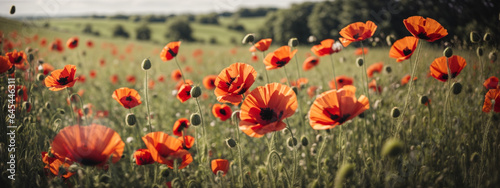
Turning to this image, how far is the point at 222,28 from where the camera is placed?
92.4 ft

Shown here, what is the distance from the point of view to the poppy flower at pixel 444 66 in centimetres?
144

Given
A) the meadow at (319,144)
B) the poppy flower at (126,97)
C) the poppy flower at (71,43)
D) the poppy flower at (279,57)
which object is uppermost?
the poppy flower at (71,43)

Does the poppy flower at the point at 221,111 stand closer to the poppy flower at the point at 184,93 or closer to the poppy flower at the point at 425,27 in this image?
the poppy flower at the point at 184,93

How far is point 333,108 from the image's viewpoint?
1.02 meters

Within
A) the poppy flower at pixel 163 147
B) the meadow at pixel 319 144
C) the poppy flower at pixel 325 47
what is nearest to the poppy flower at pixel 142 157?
the meadow at pixel 319 144

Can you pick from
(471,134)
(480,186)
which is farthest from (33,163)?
(471,134)

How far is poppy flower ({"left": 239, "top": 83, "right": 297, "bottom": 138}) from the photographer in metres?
1.03

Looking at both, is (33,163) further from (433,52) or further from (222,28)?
(222,28)

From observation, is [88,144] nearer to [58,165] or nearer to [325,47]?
[58,165]

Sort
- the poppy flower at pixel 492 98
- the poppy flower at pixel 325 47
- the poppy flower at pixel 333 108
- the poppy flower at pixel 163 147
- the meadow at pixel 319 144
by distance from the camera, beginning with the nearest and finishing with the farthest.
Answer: the poppy flower at pixel 333 108 → the poppy flower at pixel 163 147 → the meadow at pixel 319 144 → the poppy flower at pixel 492 98 → the poppy flower at pixel 325 47

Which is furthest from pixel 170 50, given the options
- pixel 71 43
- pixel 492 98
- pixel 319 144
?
pixel 71 43

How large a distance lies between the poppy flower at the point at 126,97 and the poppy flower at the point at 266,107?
2.57 feet

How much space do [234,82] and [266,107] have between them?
0.19 meters

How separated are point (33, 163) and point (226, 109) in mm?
1204
